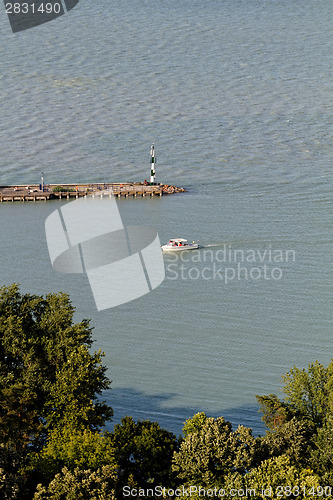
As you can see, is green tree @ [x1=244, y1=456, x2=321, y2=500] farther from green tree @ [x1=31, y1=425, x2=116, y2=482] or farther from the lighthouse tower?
the lighthouse tower

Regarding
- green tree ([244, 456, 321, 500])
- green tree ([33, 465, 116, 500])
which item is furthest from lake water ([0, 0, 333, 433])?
green tree ([33, 465, 116, 500])

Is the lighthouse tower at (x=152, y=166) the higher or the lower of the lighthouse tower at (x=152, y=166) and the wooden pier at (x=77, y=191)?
the higher

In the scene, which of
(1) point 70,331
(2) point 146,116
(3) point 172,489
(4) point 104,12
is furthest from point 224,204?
(4) point 104,12

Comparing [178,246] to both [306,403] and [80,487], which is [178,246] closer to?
[306,403]

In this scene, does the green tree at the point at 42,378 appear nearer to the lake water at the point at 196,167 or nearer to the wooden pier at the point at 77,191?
the lake water at the point at 196,167

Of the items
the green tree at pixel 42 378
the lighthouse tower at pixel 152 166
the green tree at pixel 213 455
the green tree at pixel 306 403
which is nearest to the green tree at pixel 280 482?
the green tree at pixel 213 455

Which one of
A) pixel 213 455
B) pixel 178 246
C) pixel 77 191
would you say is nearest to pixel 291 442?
pixel 213 455
